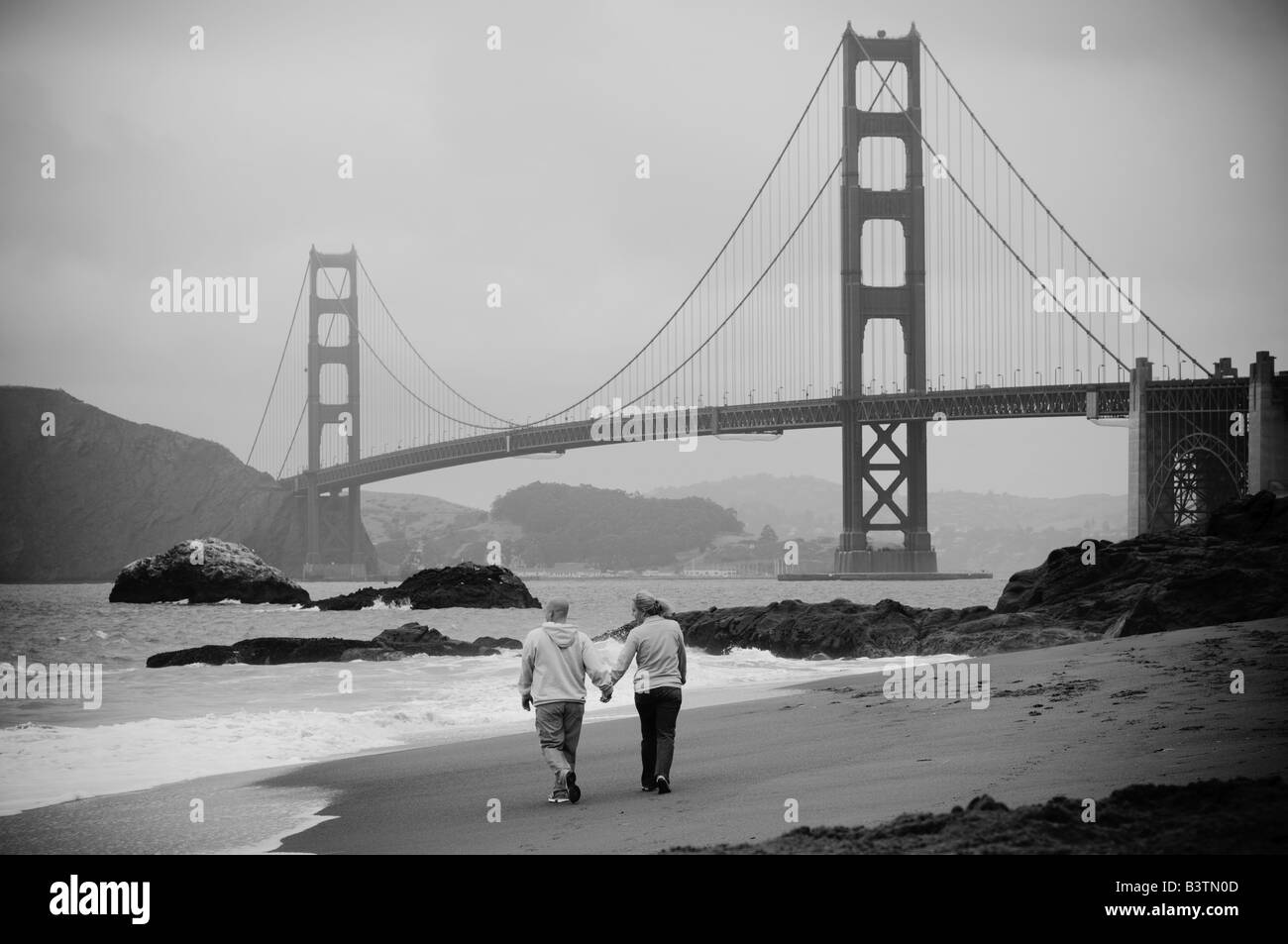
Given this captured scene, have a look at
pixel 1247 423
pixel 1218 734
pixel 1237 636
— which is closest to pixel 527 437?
pixel 1247 423

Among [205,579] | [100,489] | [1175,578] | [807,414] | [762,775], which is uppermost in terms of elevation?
[807,414]

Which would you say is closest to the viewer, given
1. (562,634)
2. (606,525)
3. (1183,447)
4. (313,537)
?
(562,634)

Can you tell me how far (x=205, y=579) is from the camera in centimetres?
5041

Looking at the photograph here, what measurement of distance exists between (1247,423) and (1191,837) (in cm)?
4565

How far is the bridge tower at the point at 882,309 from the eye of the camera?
218 feet

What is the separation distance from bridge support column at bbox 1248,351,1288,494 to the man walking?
130 ft

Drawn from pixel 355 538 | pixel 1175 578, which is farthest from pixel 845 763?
pixel 355 538

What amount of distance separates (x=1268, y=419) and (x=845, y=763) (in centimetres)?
3971

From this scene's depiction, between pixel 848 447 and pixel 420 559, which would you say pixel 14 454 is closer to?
pixel 420 559

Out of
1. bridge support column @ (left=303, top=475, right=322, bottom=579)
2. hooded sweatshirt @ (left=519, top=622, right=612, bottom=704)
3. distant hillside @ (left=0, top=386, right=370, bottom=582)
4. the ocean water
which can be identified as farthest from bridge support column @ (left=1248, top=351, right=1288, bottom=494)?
distant hillside @ (left=0, top=386, right=370, bottom=582)

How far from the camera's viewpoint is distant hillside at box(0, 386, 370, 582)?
105 m

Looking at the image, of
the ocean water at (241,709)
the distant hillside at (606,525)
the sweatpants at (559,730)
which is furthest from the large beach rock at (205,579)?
the distant hillside at (606,525)

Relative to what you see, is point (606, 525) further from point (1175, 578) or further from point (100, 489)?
point (1175, 578)

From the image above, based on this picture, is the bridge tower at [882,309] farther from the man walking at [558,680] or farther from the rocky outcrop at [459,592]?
the man walking at [558,680]
